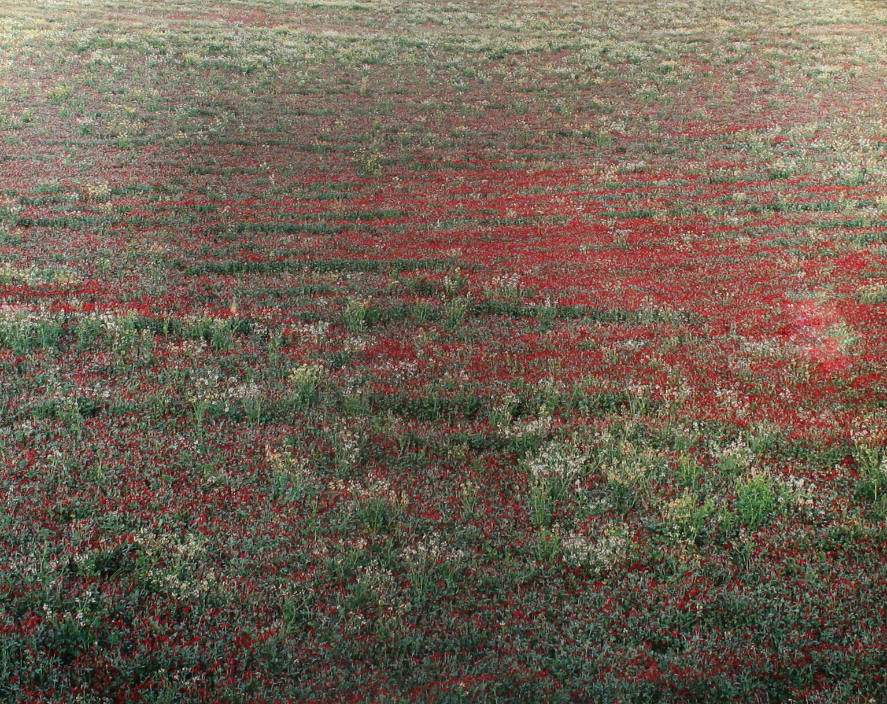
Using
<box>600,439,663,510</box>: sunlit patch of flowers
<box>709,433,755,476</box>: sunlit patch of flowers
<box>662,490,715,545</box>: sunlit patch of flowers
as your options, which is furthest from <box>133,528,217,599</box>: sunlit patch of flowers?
<box>709,433,755,476</box>: sunlit patch of flowers

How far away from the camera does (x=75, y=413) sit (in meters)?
7.50

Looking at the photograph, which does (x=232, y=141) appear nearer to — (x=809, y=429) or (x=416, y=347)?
(x=416, y=347)

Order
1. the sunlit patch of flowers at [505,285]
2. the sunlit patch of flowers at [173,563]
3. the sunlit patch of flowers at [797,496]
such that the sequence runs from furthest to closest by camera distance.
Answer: the sunlit patch of flowers at [505,285] < the sunlit patch of flowers at [797,496] < the sunlit patch of flowers at [173,563]

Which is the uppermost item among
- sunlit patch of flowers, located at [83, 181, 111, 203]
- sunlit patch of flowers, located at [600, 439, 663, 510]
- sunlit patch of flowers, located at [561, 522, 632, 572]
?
sunlit patch of flowers, located at [83, 181, 111, 203]

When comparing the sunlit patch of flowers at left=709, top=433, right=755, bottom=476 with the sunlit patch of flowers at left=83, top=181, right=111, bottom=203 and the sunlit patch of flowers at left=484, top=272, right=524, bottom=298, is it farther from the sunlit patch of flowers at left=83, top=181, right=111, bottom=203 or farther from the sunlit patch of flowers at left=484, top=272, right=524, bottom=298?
the sunlit patch of flowers at left=83, top=181, right=111, bottom=203

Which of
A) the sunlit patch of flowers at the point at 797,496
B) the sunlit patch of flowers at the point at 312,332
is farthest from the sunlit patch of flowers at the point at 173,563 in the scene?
the sunlit patch of flowers at the point at 797,496

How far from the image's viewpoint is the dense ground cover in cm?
504

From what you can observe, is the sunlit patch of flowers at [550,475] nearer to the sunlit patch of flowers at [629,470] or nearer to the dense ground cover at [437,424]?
the dense ground cover at [437,424]

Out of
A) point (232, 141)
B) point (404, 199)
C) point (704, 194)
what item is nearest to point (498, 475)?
point (404, 199)

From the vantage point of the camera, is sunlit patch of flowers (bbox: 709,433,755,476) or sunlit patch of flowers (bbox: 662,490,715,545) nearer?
sunlit patch of flowers (bbox: 662,490,715,545)

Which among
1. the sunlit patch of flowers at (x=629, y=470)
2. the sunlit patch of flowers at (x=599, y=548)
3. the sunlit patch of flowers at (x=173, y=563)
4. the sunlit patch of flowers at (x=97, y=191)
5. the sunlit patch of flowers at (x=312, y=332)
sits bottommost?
the sunlit patch of flowers at (x=599, y=548)

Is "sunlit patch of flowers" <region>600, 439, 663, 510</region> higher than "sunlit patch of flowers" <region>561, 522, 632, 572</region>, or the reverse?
"sunlit patch of flowers" <region>600, 439, 663, 510</region>

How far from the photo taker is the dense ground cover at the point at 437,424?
16.5 feet

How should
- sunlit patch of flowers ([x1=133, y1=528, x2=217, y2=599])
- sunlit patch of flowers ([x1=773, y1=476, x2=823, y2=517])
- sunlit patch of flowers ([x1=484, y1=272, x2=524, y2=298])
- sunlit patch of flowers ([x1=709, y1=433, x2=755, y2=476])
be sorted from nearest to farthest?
sunlit patch of flowers ([x1=133, y1=528, x2=217, y2=599]), sunlit patch of flowers ([x1=773, y1=476, x2=823, y2=517]), sunlit patch of flowers ([x1=709, y1=433, x2=755, y2=476]), sunlit patch of flowers ([x1=484, y1=272, x2=524, y2=298])
